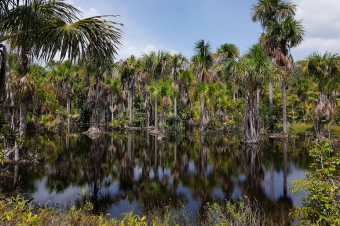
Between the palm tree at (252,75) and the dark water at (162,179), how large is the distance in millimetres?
4733

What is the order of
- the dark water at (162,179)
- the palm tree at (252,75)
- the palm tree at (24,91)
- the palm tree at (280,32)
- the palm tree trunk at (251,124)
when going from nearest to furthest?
the dark water at (162,179) → the palm tree at (24,91) → the palm tree at (252,75) → the palm tree trunk at (251,124) → the palm tree at (280,32)

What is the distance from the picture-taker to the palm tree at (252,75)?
64.6ft

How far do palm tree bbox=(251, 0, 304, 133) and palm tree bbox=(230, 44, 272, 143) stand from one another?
19.7 feet

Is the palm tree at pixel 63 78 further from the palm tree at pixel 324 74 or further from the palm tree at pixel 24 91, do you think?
the palm tree at pixel 324 74

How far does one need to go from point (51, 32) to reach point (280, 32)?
86.8ft

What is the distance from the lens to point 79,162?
44.3 ft

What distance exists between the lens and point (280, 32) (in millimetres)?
25531

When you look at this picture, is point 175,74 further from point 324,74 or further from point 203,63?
point 324,74

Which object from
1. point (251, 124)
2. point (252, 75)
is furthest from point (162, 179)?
point (252, 75)

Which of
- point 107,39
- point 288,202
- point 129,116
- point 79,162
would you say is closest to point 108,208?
point 107,39

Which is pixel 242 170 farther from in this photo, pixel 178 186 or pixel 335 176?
pixel 335 176

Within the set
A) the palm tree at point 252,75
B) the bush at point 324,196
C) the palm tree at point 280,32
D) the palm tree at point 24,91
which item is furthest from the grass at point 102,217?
the palm tree at point 280,32

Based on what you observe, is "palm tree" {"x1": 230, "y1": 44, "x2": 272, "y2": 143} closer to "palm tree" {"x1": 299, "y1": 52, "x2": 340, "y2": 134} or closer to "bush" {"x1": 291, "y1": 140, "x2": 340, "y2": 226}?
"palm tree" {"x1": 299, "y1": 52, "x2": 340, "y2": 134}

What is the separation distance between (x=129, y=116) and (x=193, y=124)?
37.7 ft
